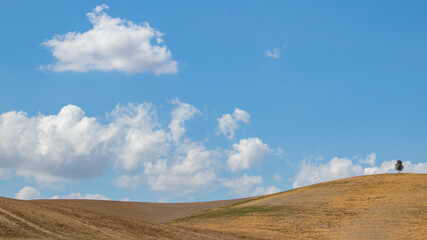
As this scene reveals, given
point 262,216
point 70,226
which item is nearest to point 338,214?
point 262,216

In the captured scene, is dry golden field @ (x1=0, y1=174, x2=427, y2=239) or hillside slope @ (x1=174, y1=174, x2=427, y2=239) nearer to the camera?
dry golden field @ (x1=0, y1=174, x2=427, y2=239)

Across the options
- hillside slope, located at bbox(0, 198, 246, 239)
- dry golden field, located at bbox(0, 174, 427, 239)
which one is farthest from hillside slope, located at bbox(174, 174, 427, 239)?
hillside slope, located at bbox(0, 198, 246, 239)

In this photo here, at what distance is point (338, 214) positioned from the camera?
→ 56.0 m

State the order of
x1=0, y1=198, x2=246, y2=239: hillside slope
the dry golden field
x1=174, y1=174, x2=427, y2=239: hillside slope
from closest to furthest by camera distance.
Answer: x1=0, y1=198, x2=246, y2=239: hillside slope
the dry golden field
x1=174, y1=174, x2=427, y2=239: hillside slope

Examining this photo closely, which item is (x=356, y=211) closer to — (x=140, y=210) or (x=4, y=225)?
(x=140, y=210)

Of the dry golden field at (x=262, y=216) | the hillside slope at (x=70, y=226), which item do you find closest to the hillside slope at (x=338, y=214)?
the dry golden field at (x=262, y=216)

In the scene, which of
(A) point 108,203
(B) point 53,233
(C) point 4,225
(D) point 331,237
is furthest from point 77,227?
(A) point 108,203

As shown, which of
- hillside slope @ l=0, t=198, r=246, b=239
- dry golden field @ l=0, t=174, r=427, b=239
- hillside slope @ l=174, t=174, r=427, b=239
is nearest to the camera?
hillside slope @ l=0, t=198, r=246, b=239

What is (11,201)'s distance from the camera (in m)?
36.6

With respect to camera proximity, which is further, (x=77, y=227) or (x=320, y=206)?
(x=320, y=206)

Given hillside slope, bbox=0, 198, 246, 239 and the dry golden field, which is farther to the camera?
the dry golden field

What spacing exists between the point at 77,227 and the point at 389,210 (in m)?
36.2

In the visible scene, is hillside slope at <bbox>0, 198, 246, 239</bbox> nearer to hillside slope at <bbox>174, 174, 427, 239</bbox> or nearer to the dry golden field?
the dry golden field

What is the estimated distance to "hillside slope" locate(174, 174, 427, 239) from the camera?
4828 cm
